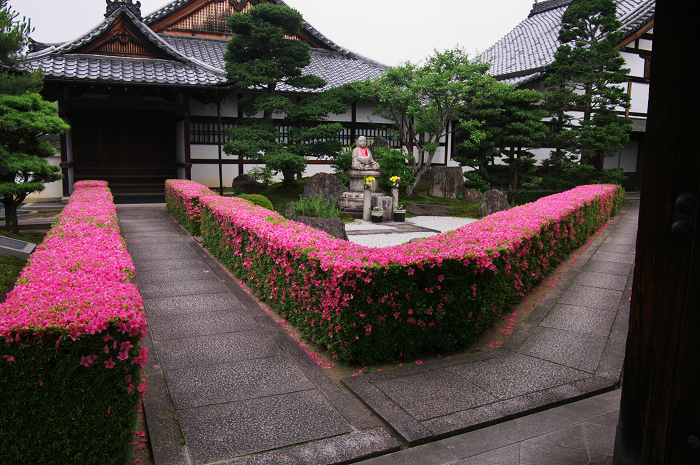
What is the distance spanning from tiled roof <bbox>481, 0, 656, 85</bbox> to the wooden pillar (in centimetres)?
1772

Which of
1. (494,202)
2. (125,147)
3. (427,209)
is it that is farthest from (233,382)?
(125,147)

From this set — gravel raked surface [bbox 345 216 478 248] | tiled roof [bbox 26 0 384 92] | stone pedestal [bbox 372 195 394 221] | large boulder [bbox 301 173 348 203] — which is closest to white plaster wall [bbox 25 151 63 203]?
tiled roof [bbox 26 0 384 92]

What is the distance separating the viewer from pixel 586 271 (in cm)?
776

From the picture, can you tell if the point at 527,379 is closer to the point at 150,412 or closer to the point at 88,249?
the point at 150,412

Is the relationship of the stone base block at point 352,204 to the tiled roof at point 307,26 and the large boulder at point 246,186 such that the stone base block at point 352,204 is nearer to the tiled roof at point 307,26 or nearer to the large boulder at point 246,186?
the large boulder at point 246,186

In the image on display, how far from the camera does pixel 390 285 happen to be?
4.24 m

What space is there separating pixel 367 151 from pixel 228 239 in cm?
856

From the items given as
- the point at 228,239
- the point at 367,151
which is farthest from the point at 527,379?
the point at 367,151

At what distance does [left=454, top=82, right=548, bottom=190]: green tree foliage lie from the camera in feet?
56.8

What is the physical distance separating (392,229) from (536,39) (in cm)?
1699

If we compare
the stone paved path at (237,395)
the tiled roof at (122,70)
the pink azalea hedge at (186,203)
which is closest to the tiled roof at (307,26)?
the tiled roof at (122,70)

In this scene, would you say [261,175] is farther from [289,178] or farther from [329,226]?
[329,226]

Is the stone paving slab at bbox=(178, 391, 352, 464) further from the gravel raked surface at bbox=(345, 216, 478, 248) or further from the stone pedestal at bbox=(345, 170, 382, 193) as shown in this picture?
A: the stone pedestal at bbox=(345, 170, 382, 193)

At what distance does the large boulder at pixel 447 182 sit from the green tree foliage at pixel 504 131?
43 cm
